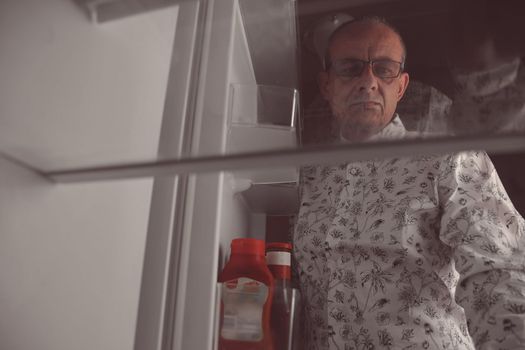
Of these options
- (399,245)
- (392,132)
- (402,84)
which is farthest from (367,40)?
(399,245)

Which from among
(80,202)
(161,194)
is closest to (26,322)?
(80,202)

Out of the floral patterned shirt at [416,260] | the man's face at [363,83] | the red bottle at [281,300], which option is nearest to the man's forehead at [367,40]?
the man's face at [363,83]

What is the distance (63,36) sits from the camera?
0.53 m

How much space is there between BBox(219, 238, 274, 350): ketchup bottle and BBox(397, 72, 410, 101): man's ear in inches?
16.6

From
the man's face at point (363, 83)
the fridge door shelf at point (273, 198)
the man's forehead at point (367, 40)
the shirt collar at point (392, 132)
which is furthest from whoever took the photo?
the fridge door shelf at point (273, 198)

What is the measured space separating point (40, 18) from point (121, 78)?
125 mm

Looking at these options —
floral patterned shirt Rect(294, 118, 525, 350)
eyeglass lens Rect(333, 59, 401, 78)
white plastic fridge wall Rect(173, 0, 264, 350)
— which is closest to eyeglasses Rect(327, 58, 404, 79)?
eyeglass lens Rect(333, 59, 401, 78)

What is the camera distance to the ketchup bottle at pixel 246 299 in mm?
783

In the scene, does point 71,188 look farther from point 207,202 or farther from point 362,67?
point 362,67

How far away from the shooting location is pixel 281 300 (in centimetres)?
93

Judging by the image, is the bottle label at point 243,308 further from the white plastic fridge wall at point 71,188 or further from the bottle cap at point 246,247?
the white plastic fridge wall at point 71,188

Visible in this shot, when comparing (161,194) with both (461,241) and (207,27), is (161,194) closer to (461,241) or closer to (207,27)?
(207,27)

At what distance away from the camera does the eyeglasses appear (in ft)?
2.15

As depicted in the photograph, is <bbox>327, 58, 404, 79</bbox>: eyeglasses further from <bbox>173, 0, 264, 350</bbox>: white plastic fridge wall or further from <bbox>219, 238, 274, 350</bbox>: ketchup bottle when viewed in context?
<bbox>219, 238, 274, 350</bbox>: ketchup bottle
